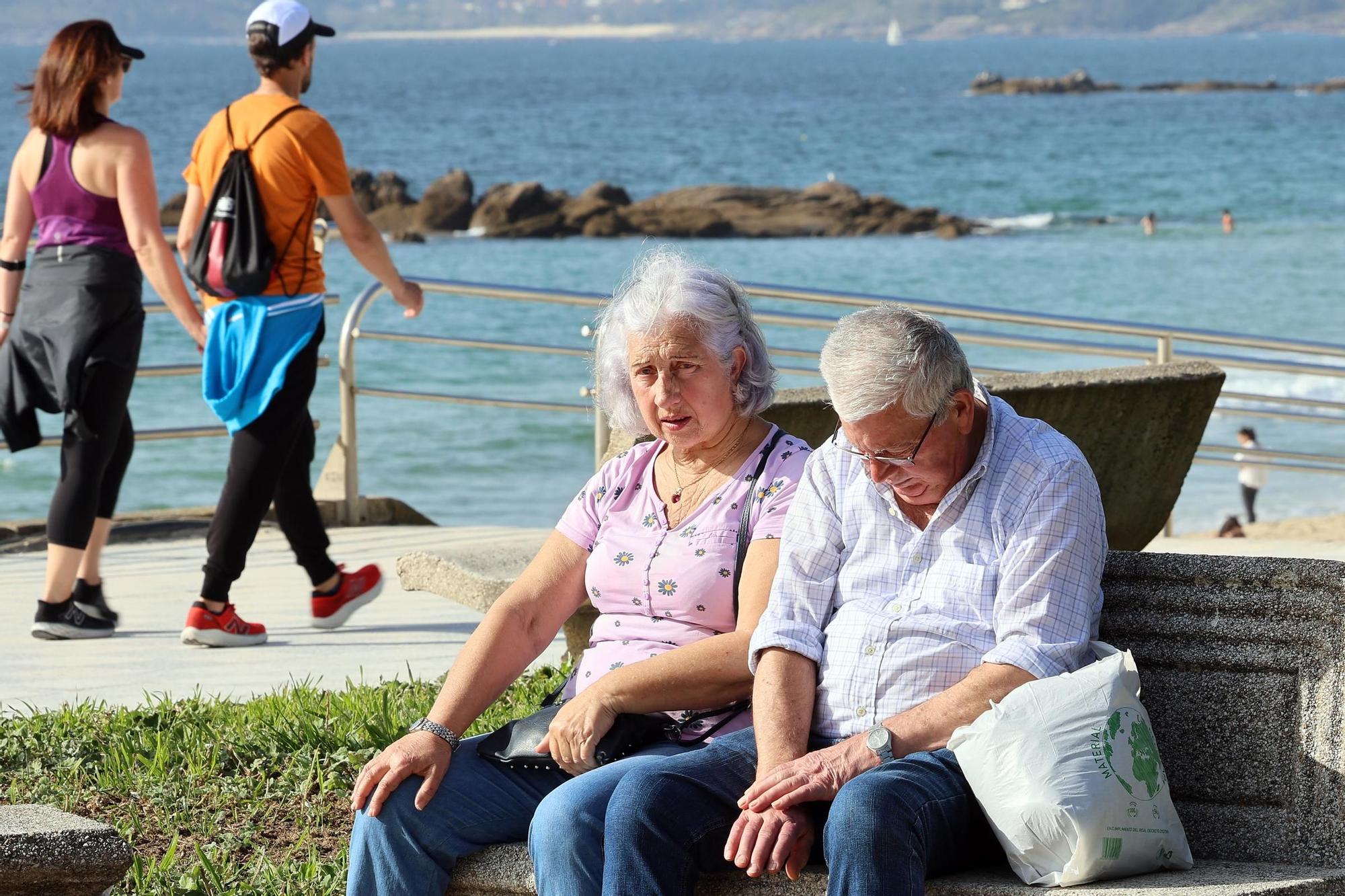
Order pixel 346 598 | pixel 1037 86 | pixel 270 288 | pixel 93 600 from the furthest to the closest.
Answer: pixel 1037 86 < pixel 346 598 < pixel 93 600 < pixel 270 288

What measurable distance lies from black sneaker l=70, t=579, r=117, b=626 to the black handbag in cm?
286

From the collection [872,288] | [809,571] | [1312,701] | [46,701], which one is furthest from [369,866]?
[872,288]

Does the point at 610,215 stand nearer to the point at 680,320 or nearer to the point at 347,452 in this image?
the point at 347,452

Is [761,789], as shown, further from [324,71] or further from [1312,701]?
[324,71]

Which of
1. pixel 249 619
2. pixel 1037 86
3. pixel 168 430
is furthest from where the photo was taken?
pixel 1037 86

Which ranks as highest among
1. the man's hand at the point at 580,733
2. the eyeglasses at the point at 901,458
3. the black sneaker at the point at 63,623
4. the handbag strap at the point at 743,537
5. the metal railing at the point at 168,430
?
the eyeglasses at the point at 901,458

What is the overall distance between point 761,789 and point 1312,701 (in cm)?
87

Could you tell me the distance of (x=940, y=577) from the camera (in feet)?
9.64

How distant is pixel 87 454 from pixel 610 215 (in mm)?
39645

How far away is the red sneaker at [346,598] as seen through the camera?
5723mm

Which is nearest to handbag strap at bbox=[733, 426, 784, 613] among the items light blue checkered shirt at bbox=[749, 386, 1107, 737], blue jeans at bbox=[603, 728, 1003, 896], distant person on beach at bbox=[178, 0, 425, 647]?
light blue checkered shirt at bbox=[749, 386, 1107, 737]

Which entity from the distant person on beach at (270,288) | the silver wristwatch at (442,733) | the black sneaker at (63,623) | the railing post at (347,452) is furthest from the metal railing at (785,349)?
the silver wristwatch at (442,733)

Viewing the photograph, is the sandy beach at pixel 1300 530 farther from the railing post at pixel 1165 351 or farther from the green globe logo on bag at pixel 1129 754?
the green globe logo on bag at pixel 1129 754

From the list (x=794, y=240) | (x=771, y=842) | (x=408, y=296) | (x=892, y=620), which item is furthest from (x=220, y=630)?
(x=794, y=240)
